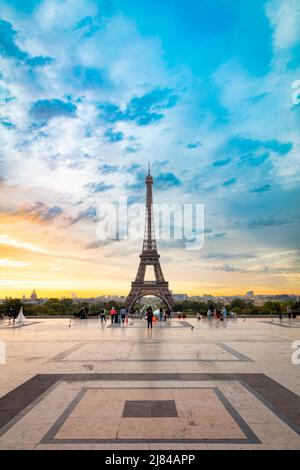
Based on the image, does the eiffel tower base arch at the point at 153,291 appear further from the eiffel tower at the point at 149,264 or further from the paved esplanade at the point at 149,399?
the paved esplanade at the point at 149,399

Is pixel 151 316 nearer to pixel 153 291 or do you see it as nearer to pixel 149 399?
pixel 149 399

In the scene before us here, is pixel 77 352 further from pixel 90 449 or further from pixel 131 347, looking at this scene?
pixel 90 449

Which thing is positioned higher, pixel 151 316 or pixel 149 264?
pixel 149 264

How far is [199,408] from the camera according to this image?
23.1ft

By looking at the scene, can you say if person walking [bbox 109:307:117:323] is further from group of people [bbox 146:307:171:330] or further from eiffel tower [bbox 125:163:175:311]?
eiffel tower [bbox 125:163:175:311]

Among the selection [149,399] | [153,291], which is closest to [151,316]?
[149,399]

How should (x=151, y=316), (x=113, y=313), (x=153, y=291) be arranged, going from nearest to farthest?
(x=151, y=316)
(x=113, y=313)
(x=153, y=291)

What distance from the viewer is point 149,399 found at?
764 cm

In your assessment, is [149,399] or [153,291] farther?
[153,291]

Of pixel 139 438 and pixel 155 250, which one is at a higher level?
pixel 155 250

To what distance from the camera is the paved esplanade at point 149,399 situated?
18.6ft

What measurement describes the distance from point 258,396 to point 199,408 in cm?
183
